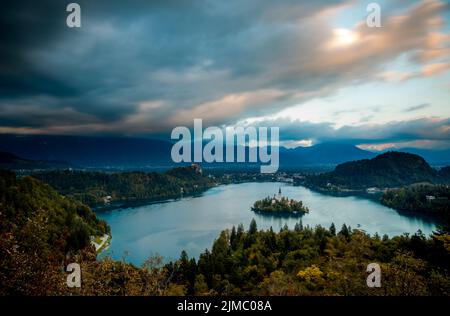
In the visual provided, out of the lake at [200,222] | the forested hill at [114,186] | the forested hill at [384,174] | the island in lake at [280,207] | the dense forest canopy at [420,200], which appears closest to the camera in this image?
the lake at [200,222]

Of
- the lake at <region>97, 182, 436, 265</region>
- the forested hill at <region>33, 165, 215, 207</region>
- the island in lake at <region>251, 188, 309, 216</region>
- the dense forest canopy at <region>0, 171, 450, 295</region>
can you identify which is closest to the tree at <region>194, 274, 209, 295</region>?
the dense forest canopy at <region>0, 171, 450, 295</region>

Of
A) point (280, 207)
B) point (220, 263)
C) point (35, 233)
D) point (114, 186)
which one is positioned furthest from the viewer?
point (114, 186)

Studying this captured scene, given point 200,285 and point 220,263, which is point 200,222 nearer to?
point 220,263

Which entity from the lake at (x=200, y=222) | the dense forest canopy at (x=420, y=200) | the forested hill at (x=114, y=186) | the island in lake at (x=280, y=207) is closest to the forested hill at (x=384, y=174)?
the dense forest canopy at (x=420, y=200)

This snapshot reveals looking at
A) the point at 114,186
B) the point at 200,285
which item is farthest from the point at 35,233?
the point at 114,186

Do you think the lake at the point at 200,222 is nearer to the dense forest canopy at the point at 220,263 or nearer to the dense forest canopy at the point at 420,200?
the dense forest canopy at the point at 420,200
